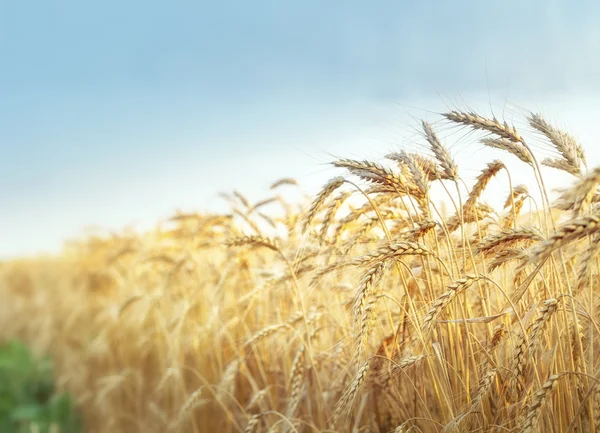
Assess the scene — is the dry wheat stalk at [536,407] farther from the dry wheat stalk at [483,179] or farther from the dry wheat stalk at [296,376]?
the dry wheat stalk at [296,376]

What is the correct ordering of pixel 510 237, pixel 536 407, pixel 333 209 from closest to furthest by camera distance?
pixel 536 407 → pixel 510 237 → pixel 333 209

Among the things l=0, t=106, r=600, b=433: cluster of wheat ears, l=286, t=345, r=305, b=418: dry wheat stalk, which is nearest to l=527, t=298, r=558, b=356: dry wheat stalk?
l=0, t=106, r=600, b=433: cluster of wheat ears

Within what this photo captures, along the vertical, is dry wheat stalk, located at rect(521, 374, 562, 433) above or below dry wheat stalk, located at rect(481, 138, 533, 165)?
below

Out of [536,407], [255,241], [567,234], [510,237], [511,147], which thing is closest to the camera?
[567,234]

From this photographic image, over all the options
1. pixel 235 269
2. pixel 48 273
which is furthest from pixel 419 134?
pixel 48 273

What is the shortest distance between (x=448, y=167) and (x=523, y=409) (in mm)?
984

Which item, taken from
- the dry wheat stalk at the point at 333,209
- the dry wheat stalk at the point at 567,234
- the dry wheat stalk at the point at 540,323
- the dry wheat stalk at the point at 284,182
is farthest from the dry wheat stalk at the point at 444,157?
the dry wheat stalk at the point at 284,182

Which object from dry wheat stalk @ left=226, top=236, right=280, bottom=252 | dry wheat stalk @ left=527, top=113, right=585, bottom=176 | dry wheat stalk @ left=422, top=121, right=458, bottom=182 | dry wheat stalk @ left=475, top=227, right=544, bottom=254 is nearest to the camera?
dry wheat stalk @ left=475, top=227, right=544, bottom=254

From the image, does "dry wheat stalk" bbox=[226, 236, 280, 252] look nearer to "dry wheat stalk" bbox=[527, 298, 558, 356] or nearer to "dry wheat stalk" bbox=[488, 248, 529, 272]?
"dry wheat stalk" bbox=[488, 248, 529, 272]

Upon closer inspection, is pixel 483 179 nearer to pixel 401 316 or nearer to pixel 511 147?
pixel 511 147

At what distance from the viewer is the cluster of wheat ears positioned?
221 centimetres

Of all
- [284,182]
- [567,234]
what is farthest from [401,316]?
[284,182]

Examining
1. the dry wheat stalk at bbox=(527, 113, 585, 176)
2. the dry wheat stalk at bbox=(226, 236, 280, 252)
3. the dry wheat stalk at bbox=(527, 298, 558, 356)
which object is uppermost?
the dry wheat stalk at bbox=(527, 113, 585, 176)

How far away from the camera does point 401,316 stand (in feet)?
9.47
